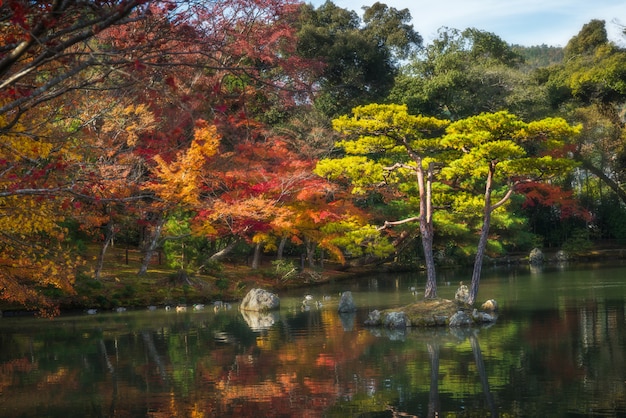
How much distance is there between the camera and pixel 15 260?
48.9 feet

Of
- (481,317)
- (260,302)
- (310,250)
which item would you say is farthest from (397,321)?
(310,250)

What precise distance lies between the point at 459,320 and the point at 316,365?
472cm

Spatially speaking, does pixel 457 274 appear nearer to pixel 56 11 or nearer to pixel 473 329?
pixel 473 329

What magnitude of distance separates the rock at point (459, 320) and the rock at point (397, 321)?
89 centimetres

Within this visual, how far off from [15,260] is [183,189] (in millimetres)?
6331

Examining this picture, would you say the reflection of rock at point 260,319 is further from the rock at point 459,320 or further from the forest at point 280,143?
the rock at point 459,320

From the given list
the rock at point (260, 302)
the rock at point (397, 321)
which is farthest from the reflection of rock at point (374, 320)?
the rock at point (260, 302)

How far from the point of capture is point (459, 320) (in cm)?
1479

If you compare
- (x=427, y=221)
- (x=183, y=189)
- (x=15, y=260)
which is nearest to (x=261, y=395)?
(x=15, y=260)

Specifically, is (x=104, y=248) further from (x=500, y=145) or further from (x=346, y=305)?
(x=500, y=145)

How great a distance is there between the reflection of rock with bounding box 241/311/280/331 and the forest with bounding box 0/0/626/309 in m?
2.77

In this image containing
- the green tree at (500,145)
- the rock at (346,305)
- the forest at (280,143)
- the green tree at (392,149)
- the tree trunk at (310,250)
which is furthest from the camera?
the tree trunk at (310,250)

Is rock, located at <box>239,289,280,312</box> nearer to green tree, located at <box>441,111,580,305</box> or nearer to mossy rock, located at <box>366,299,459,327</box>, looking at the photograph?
mossy rock, located at <box>366,299,459,327</box>

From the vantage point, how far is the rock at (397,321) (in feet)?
49.3
